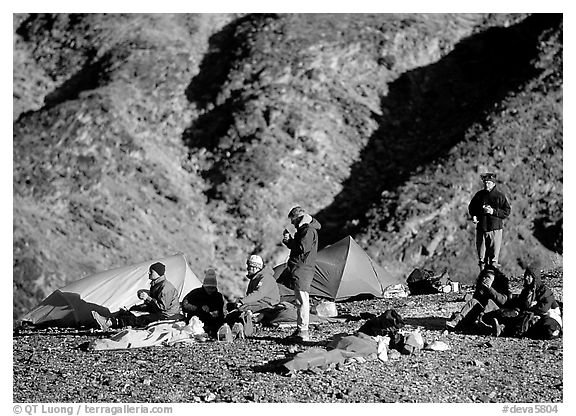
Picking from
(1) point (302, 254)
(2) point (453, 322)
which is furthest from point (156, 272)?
(2) point (453, 322)

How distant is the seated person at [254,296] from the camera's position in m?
14.6

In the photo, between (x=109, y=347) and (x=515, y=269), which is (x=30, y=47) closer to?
(x=515, y=269)

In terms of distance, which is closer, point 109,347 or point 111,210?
point 109,347

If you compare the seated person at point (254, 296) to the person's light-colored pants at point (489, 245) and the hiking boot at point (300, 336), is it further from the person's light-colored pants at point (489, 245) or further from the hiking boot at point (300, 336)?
the person's light-colored pants at point (489, 245)

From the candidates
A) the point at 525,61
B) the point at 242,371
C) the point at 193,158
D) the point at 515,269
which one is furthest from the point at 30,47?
the point at 242,371

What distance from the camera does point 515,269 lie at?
80.6ft

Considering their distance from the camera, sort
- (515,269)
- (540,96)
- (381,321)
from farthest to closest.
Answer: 1. (540,96)
2. (515,269)
3. (381,321)

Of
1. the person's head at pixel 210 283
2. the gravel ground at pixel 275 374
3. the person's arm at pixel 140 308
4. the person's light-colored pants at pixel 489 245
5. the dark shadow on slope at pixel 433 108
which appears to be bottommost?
the gravel ground at pixel 275 374

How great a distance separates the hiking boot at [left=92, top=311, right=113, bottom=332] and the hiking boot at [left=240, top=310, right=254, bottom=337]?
2.76m

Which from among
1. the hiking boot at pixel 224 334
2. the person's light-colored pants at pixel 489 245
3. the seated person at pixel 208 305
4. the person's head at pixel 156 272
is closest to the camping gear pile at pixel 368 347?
the hiking boot at pixel 224 334

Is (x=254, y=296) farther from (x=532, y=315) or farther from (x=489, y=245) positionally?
(x=489, y=245)

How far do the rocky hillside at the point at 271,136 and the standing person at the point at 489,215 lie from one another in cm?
702

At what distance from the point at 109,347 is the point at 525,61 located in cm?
2341
